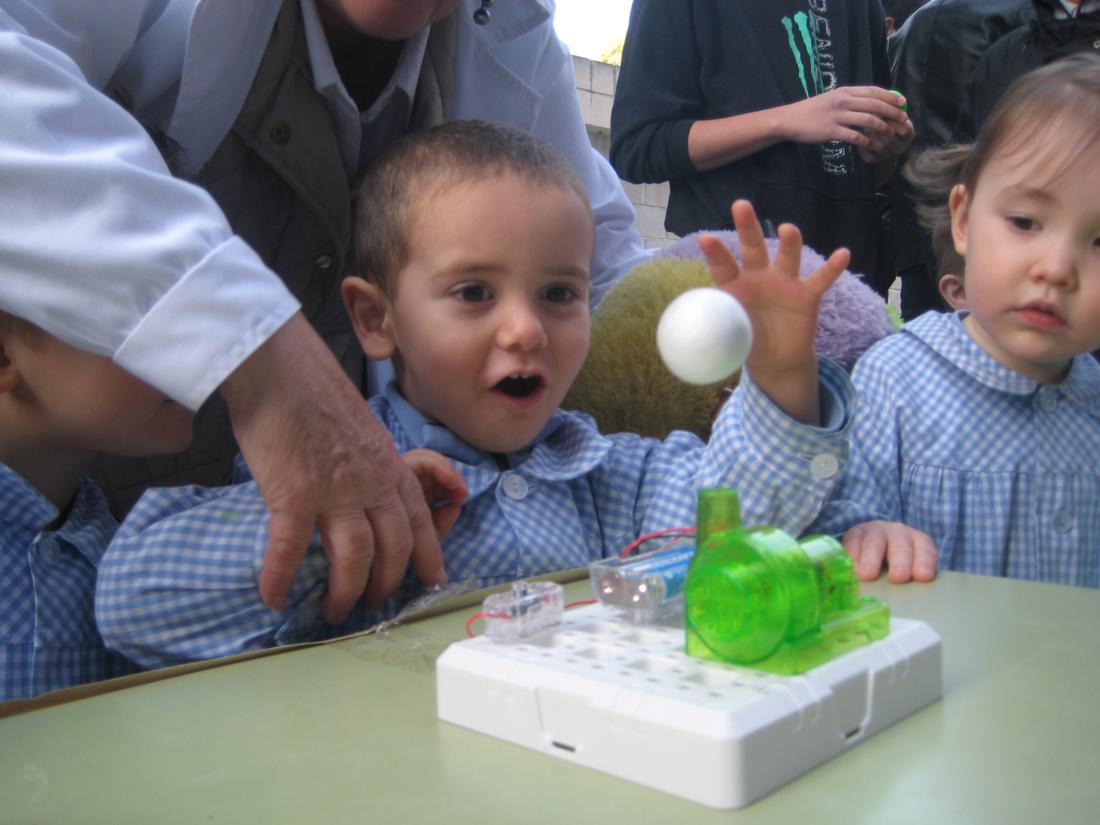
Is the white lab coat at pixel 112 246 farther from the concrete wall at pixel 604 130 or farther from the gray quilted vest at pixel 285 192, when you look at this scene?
the concrete wall at pixel 604 130

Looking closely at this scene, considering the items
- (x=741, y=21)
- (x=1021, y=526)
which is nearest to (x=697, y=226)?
(x=741, y=21)

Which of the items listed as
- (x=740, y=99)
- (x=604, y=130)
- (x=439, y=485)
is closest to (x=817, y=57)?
(x=740, y=99)

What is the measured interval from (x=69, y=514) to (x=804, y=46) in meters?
1.29

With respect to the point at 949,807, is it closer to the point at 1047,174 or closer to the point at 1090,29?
the point at 1047,174

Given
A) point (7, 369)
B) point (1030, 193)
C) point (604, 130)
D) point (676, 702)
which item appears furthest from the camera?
point (604, 130)

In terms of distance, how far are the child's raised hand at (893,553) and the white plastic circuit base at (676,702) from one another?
0.27 metres

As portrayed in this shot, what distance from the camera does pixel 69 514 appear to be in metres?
0.85

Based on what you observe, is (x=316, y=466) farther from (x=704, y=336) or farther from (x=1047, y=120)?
(x=1047, y=120)

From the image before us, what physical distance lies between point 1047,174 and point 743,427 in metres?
0.48

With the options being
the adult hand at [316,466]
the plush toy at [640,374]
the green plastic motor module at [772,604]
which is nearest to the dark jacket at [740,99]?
the plush toy at [640,374]

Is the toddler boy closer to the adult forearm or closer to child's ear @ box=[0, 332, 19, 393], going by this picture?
child's ear @ box=[0, 332, 19, 393]

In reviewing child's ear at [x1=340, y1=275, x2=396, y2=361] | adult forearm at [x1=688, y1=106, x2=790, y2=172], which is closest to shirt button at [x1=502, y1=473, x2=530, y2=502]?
child's ear at [x1=340, y1=275, x2=396, y2=361]

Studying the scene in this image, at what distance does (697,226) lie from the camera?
1648mm

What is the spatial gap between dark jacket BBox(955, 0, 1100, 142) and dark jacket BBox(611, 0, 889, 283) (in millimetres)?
181
